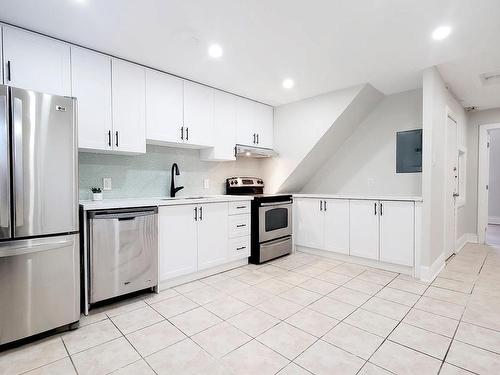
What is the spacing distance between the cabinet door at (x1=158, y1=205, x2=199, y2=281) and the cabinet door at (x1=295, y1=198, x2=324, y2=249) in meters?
1.88

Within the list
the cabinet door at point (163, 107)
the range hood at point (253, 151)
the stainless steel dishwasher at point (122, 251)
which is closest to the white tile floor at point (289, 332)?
the stainless steel dishwasher at point (122, 251)

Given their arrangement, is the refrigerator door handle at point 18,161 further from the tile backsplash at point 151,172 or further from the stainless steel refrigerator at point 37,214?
the tile backsplash at point 151,172

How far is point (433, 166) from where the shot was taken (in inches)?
119

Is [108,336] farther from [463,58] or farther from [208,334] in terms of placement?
[463,58]

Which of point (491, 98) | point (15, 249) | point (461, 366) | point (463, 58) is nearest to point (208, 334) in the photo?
point (15, 249)

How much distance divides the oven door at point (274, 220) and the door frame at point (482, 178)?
3.53m

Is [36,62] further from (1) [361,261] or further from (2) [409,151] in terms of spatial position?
(2) [409,151]

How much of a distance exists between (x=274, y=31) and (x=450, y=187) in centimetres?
320

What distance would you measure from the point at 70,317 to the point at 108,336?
1.13 feet

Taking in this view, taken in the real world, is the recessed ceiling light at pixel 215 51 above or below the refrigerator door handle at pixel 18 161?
above

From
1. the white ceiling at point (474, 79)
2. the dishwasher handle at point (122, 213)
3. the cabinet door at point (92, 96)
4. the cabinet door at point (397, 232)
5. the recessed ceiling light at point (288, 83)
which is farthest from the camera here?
Result: the recessed ceiling light at point (288, 83)

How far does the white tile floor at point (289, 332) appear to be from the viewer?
1.63 meters

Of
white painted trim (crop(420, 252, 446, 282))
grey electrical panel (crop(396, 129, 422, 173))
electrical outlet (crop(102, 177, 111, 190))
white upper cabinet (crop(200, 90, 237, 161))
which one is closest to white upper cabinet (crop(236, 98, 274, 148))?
white upper cabinet (crop(200, 90, 237, 161))

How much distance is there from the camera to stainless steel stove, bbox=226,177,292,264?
12.0 feet
